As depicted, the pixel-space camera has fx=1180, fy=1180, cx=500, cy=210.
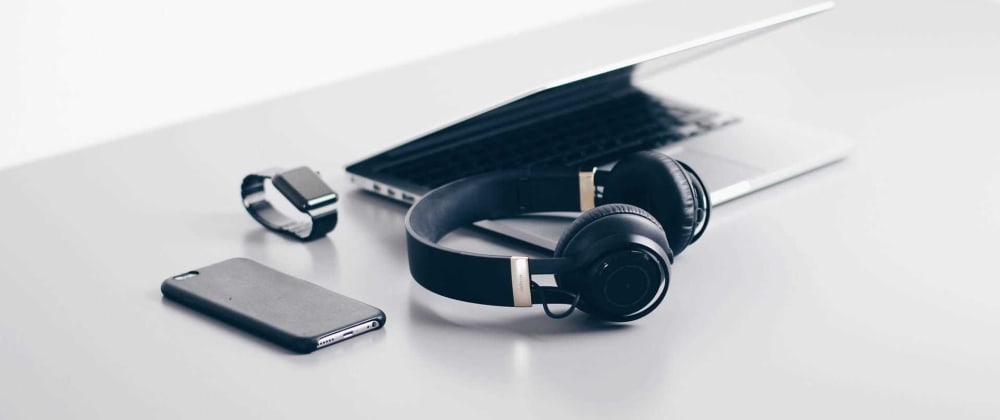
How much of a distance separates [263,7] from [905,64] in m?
0.96

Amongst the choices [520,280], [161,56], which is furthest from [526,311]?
[161,56]

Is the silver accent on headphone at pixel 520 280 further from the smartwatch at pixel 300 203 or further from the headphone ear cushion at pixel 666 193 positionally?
the smartwatch at pixel 300 203

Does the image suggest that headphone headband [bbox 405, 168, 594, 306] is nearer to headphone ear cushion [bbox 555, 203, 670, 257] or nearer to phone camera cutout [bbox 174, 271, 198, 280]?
headphone ear cushion [bbox 555, 203, 670, 257]

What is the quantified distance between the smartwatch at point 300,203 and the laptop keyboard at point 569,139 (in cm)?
10

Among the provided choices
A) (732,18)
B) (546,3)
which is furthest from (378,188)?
(546,3)

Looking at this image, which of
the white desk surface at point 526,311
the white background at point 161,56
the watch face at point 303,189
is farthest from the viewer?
the white background at point 161,56

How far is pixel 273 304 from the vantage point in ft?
2.90

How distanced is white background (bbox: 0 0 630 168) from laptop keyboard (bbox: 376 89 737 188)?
27.6 inches

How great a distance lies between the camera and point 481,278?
852mm

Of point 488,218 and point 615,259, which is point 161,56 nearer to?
point 488,218

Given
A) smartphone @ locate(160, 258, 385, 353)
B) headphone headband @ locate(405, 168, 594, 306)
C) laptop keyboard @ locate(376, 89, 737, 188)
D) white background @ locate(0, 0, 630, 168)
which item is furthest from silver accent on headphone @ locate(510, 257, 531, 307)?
white background @ locate(0, 0, 630, 168)

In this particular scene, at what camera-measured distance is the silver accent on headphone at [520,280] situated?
0.83m

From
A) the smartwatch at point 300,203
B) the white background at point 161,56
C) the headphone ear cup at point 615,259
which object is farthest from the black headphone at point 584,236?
the white background at point 161,56

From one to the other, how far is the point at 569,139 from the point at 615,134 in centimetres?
5
